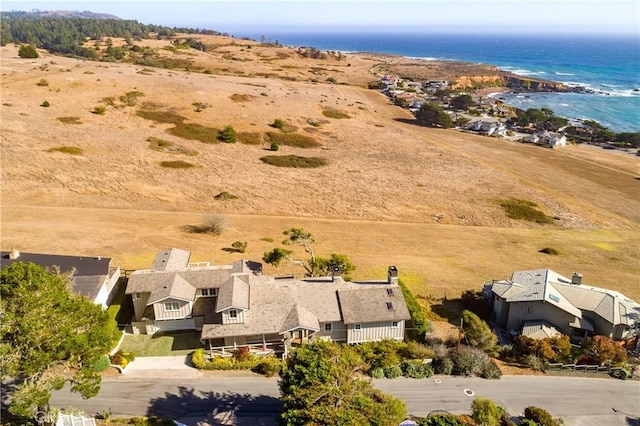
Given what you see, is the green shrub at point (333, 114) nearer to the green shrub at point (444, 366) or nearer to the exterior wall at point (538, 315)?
the exterior wall at point (538, 315)

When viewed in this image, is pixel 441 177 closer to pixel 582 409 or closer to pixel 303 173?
pixel 303 173

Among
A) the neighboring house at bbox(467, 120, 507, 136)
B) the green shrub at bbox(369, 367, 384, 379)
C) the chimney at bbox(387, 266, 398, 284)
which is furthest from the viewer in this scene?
the neighboring house at bbox(467, 120, 507, 136)

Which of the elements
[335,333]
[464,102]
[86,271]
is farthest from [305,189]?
[464,102]

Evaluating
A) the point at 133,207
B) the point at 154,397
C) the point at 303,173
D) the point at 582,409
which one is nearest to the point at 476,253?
the point at 582,409

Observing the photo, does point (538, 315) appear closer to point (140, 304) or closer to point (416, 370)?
point (416, 370)

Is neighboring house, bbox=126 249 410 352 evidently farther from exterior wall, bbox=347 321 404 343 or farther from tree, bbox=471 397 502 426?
tree, bbox=471 397 502 426

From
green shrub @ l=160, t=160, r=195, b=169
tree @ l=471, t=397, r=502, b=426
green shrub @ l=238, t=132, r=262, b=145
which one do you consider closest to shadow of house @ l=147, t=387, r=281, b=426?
tree @ l=471, t=397, r=502, b=426

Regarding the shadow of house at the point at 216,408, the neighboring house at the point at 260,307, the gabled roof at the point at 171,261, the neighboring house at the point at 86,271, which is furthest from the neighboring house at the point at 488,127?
the shadow of house at the point at 216,408
